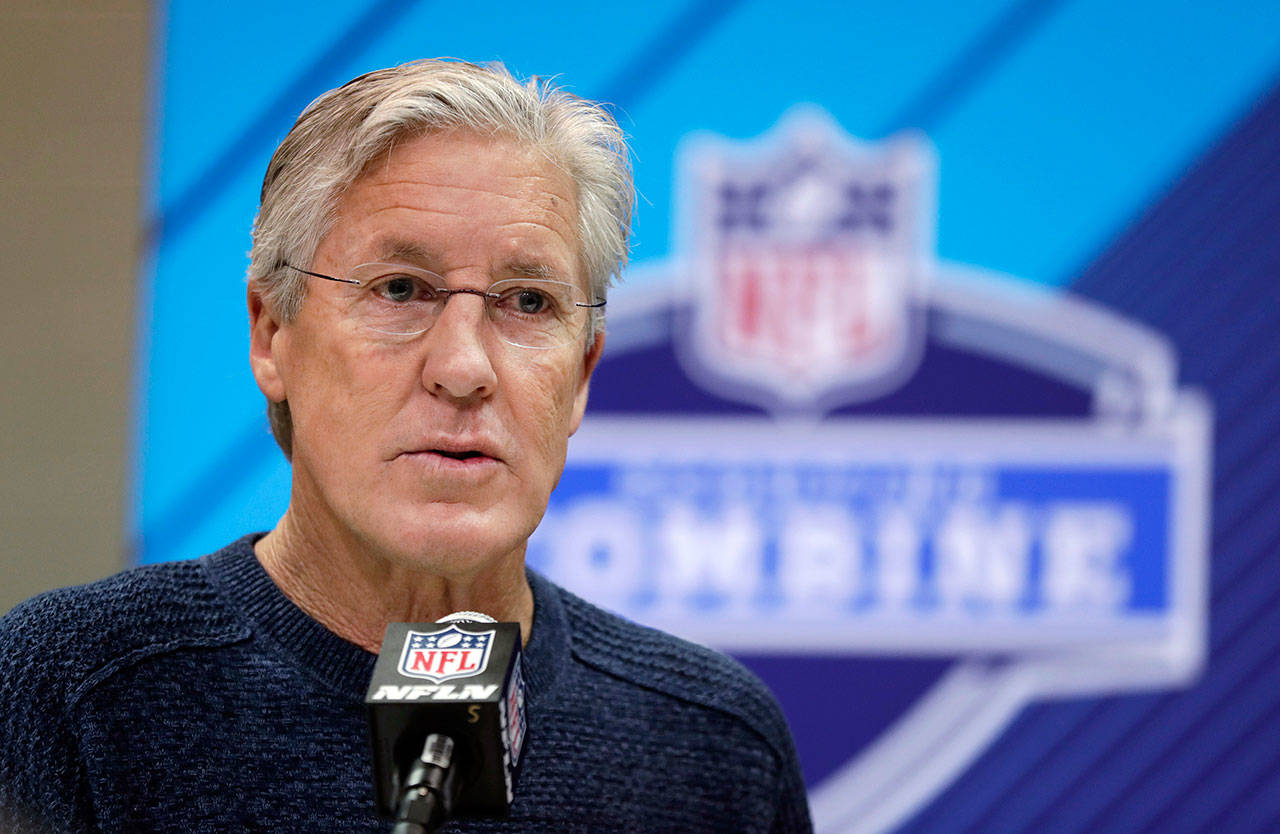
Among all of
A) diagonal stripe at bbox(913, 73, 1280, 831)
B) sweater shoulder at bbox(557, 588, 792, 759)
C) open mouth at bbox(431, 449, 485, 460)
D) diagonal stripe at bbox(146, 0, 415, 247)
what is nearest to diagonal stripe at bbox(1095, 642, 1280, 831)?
diagonal stripe at bbox(913, 73, 1280, 831)

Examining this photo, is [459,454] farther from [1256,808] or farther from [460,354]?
[1256,808]

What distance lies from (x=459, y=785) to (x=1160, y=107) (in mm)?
2458

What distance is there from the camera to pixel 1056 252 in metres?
2.73

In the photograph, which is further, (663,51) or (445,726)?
(663,51)

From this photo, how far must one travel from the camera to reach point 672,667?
1329 mm

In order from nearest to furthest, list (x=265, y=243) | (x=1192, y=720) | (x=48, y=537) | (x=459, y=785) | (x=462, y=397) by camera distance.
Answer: (x=459, y=785) → (x=462, y=397) → (x=265, y=243) → (x=1192, y=720) → (x=48, y=537)

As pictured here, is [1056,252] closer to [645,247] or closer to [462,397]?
[645,247]

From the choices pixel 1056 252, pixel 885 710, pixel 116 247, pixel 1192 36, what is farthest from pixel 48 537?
pixel 1192 36

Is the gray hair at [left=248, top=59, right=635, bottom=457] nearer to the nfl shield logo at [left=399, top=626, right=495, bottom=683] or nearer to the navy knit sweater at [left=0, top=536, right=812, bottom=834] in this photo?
the navy knit sweater at [left=0, top=536, right=812, bottom=834]

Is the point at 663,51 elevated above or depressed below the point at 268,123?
above

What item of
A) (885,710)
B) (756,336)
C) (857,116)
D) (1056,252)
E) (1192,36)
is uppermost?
(1192,36)

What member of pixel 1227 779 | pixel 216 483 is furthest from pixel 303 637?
pixel 1227 779

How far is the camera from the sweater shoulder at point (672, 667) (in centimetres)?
130

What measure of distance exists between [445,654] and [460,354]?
315mm
